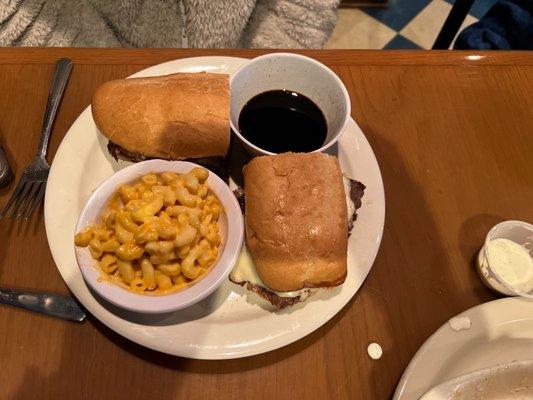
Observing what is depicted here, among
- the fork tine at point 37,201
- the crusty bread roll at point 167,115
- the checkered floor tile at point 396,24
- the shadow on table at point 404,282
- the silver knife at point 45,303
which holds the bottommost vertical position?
the checkered floor tile at point 396,24

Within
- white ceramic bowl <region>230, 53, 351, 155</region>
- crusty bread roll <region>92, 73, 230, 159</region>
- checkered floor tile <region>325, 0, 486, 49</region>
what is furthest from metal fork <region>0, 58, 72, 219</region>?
checkered floor tile <region>325, 0, 486, 49</region>

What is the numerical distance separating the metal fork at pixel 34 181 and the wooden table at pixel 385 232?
23 millimetres

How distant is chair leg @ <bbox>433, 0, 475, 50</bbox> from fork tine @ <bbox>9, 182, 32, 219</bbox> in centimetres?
150

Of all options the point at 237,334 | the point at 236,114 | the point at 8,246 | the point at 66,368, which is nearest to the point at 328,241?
the point at 237,334

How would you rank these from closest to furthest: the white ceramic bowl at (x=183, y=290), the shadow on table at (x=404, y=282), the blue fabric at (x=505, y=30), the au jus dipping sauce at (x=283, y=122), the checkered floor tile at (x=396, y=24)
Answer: the white ceramic bowl at (x=183, y=290)
the shadow on table at (x=404, y=282)
the au jus dipping sauce at (x=283, y=122)
the blue fabric at (x=505, y=30)
the checkered floor tile at (x=396, y=24)

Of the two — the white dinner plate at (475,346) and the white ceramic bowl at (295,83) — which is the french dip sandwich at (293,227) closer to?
the white ceramic bowl at (295,83)

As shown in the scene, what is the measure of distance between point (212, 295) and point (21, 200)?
47 cm

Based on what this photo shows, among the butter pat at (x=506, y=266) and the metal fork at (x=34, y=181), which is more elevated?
the metal fork at (x=34, y=181)

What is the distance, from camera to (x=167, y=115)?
90 cm

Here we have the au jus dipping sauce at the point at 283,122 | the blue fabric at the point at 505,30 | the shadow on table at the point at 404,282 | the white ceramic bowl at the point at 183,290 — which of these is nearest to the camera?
the white ceramic bowl at the point at 183,290

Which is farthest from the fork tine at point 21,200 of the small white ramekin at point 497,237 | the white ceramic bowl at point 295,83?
the small white ramekin at point 497,237

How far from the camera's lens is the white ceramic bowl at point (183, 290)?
75cm

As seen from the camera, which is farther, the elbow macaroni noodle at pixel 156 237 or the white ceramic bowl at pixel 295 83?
the white ceramic bowl at pixel 295 83

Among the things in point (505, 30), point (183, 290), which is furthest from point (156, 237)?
point (505, 30)
